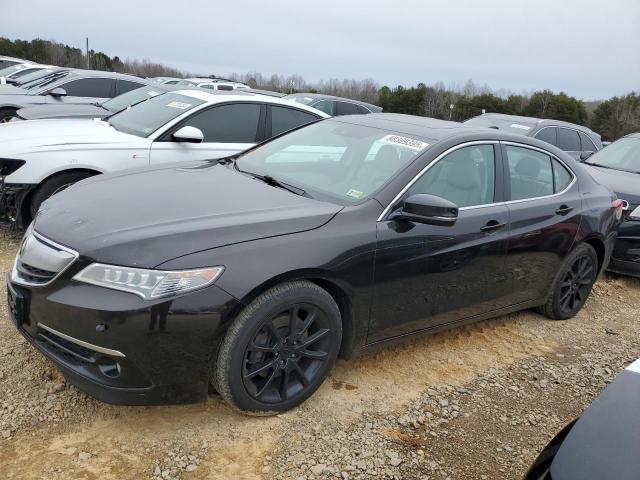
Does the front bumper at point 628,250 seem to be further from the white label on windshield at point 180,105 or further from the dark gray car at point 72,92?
the dark gray car at point 72,92

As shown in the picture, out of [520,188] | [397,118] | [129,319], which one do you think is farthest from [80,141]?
[520,188]

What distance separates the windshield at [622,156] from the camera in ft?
22.7

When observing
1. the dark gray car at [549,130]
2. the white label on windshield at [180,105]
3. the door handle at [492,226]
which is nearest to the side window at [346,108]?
the dark gray car at [549,130]

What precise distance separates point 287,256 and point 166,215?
0.68 metres

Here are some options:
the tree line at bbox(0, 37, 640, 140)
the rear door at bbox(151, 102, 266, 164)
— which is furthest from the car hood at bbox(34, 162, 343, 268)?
the tree line at bbox(0, 37, 640, 140)

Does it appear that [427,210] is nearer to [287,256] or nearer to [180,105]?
[287,256]

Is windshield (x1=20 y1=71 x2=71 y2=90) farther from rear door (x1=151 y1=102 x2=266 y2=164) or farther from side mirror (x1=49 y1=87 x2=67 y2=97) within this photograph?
rear door (x1=151 y1=102 x2=266 y2=164)

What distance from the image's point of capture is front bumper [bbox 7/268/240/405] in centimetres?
253

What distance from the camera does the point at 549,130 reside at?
1007 cm

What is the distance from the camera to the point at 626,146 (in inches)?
288

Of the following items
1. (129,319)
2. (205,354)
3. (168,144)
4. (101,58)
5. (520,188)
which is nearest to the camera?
(129,319)

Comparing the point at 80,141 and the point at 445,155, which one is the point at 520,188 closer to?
the point at 445,155

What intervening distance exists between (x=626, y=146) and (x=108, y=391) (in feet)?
23.4

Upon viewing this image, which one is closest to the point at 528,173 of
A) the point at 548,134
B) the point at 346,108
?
the point at 548,134
